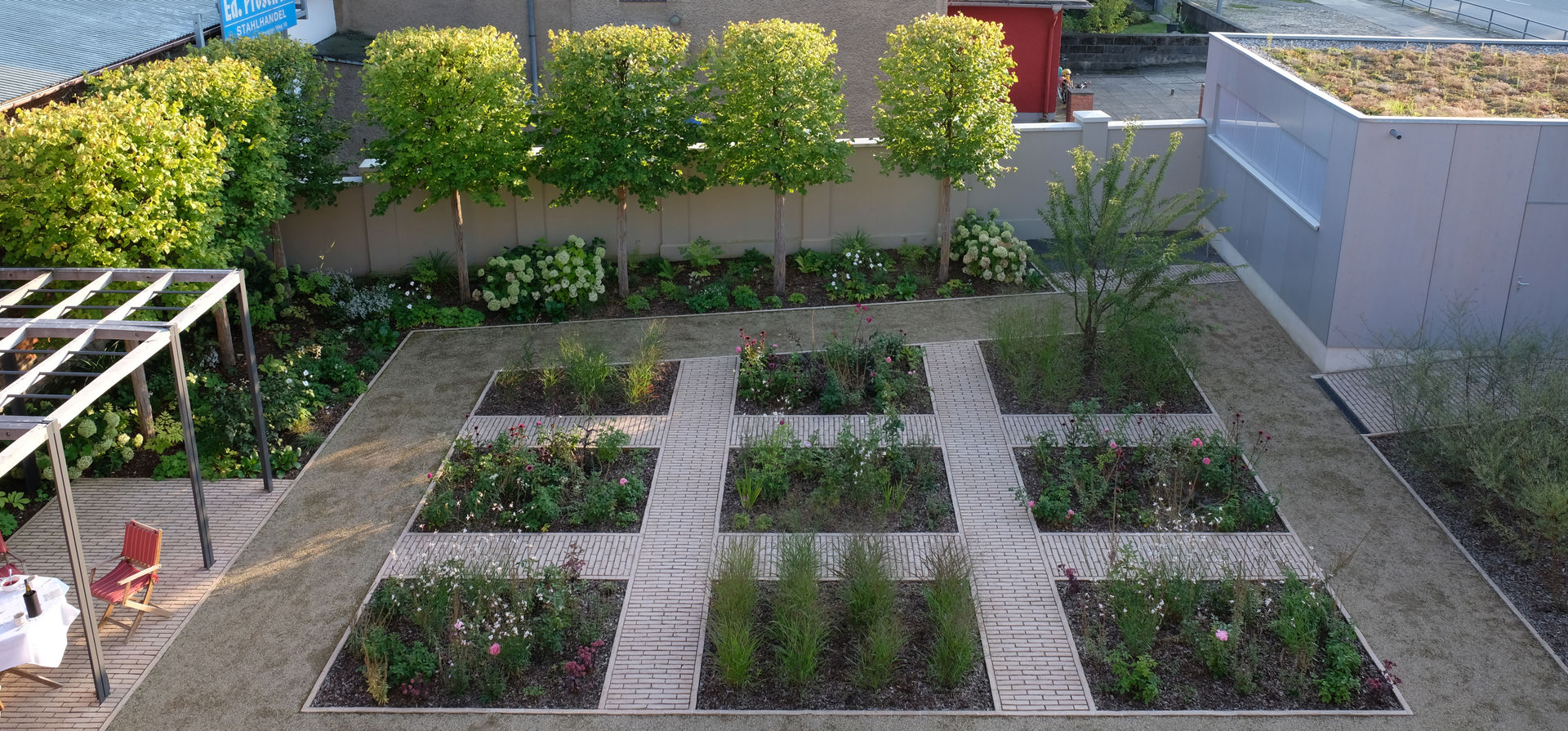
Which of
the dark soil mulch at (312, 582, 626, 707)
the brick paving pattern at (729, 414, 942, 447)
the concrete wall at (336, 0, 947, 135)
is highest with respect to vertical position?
the concrete wall at (336, 0, 947, 135)

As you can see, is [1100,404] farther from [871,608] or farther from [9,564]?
[9,564]

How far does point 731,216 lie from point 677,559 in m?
7.40

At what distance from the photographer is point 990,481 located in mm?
11602

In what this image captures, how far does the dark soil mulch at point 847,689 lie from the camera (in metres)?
8.69

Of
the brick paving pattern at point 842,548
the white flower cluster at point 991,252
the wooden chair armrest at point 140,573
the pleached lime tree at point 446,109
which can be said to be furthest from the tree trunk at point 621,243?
→ the wooden chair armrest at point 140,573

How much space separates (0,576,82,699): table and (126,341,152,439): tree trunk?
11.7 feet

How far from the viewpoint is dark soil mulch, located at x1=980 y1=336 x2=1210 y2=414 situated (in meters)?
12.9

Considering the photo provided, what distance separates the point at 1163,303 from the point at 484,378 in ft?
25.3

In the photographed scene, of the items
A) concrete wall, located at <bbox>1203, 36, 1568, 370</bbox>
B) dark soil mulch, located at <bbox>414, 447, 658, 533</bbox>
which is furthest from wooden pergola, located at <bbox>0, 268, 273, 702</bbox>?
concrete wall, located at <bbox>1203, 36, 1568, 370</bbox>

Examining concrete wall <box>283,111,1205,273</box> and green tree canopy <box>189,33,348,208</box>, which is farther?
concrete wall <box>283,111,1205,273</box>

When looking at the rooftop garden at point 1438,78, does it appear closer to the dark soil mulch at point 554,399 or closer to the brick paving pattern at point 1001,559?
the brick paving pattern at point 1001,559

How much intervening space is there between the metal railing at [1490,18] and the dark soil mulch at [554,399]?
23860mm

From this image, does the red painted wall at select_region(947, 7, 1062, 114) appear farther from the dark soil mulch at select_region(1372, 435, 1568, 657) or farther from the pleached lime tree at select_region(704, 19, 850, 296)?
the dark soil mulch at select_region(1372, 435, 1568, 657)

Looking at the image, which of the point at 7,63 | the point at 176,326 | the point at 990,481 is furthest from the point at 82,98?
the point at 990,481
